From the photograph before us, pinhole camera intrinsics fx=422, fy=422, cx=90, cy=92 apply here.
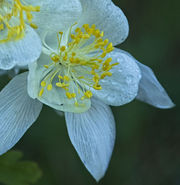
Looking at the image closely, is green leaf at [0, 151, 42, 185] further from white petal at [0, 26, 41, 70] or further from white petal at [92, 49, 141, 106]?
white petal at [0, 26, 41, 70]

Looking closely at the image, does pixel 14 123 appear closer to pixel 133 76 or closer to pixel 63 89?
pixel 63 89

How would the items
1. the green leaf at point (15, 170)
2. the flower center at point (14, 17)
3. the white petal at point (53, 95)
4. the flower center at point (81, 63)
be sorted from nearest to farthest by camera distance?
the flower center at point (14, 17)
the white petal at point (53, 95)
the flower center at point (81, 63)
the green leaf at point (15, 170)

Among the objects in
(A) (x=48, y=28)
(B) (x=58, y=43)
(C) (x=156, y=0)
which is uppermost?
(A) (x=48, y=28)

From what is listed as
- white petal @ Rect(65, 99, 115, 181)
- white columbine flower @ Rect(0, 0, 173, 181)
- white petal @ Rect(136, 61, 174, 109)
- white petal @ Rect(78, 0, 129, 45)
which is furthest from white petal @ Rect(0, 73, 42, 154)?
white petal @ Rect(136, 61, 174, 109)

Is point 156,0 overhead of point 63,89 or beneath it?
beneath

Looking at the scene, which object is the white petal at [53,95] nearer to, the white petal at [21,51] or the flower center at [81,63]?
the flower center at [81,63]

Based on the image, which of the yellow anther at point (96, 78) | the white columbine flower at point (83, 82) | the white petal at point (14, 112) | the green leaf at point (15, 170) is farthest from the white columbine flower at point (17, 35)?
the green leaf at point (15, 170)

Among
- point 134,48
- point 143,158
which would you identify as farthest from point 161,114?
point 134,48

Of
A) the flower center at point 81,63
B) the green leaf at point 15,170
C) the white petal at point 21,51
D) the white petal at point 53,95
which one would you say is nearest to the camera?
the white petal at point 21,51
